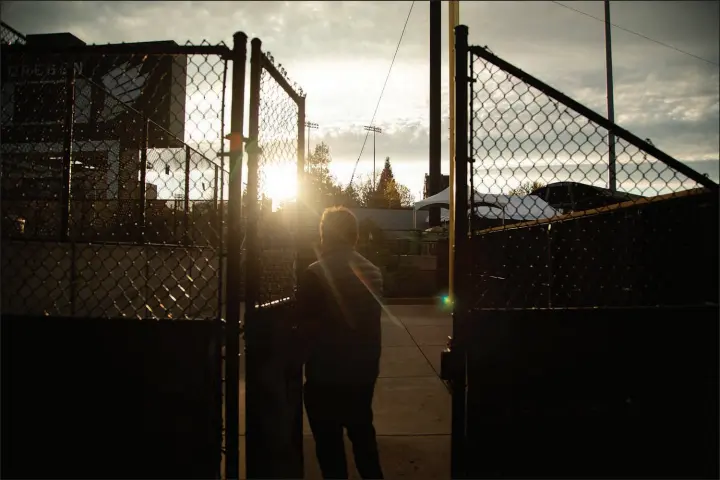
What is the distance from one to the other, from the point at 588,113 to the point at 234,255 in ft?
6.30

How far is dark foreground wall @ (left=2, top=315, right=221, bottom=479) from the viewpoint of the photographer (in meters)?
2.26

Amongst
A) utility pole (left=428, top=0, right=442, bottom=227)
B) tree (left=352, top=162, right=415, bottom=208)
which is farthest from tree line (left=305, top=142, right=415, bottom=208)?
utility pole (left=428, top=0, right=442, bottom=227)

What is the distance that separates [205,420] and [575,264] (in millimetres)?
3346

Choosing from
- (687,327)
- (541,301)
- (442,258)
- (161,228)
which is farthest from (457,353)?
(442,258)

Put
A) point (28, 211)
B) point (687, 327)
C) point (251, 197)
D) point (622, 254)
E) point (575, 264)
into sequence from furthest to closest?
point (28, 211)
point (575, 264)
point (622, 254)
point (251, 197)
point (687, 327)

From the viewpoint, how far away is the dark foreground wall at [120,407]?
226 cm

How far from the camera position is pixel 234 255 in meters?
2.38

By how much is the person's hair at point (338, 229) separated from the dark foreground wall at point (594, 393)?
96 centimetres

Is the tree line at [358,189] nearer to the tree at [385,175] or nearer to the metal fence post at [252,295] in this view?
the tree at [385,175]

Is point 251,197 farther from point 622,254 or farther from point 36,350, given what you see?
point 622,254

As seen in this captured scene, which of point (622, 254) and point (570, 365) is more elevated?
point (622, 254)

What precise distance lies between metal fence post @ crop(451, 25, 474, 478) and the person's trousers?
0.61 meters

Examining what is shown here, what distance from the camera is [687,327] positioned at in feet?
7.33

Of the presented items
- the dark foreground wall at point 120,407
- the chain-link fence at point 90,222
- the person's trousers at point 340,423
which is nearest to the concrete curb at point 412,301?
the chain-link fence at point 90,222
